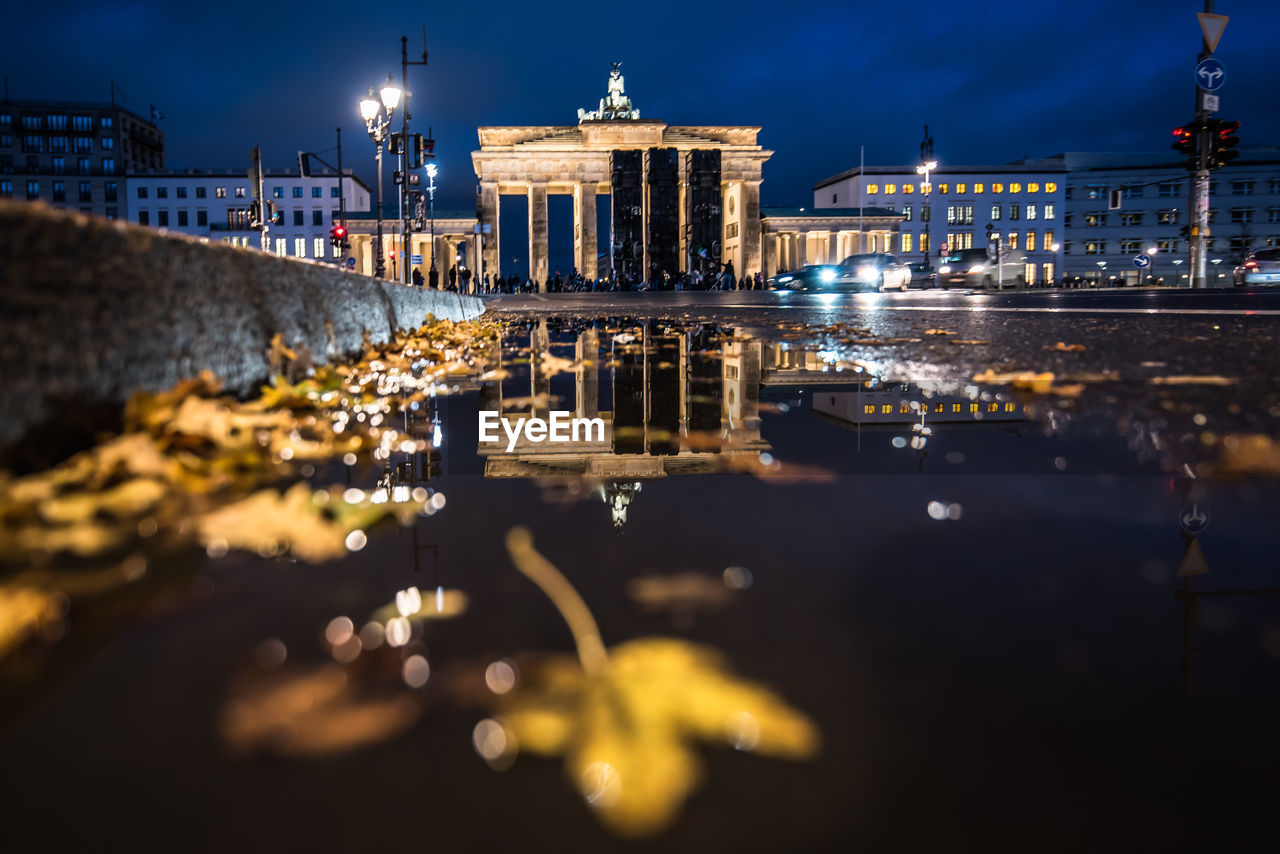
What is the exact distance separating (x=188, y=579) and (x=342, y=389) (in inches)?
106

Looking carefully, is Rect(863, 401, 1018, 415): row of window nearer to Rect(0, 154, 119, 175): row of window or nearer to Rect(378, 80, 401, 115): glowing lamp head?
Rect(378, 80, 401, 115): glowing lamp head

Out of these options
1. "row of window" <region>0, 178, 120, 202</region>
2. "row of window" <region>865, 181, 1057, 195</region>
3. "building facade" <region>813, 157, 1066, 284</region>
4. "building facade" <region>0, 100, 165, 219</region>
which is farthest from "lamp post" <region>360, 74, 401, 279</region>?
"row of window" <region>0, 178, 120, 202</region>

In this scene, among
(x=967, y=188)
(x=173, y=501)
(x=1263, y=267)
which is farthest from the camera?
(x=967, y=188)

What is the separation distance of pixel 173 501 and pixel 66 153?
10718cm

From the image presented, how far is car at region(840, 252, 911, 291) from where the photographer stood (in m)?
33.0

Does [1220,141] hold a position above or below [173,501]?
above

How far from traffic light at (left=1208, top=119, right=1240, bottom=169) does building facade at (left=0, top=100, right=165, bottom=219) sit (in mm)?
94433

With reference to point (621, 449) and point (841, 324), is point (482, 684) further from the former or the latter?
point (841, 324)

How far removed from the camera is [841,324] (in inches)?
372

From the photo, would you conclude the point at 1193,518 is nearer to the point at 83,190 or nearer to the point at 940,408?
the point at 940,408

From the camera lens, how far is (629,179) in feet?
180

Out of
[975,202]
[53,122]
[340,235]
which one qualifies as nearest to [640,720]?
[340,235]

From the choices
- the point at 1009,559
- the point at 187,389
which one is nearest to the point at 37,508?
the point at 187,389

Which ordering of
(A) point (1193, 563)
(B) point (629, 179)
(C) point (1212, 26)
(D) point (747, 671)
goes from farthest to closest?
(B) point (629, 179) < (C) point (1212, 26) < (A) point (1193, 563) < (D) point (747, 671)
